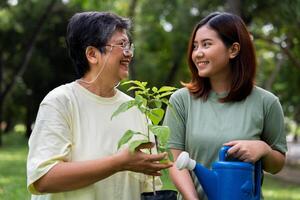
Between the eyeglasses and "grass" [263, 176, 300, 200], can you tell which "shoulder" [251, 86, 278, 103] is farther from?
"grass" [263, 176, 300, 200]

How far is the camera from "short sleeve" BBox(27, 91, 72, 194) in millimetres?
2290

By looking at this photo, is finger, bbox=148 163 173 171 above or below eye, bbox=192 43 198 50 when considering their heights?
below

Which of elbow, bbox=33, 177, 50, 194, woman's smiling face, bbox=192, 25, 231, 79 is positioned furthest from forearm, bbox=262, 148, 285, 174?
elbow, bbox=33, 177, 50, 194

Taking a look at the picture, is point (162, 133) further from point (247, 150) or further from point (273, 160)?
point (273, 160)

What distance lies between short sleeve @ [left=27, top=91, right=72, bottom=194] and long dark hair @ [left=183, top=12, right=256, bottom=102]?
709 mm

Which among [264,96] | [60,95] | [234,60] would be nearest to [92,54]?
[60,95]

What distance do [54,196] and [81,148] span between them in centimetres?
23

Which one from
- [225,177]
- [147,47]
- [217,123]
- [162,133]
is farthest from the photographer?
[147,47]

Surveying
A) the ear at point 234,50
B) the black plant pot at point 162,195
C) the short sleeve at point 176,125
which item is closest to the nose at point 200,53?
the ear at point 234,50

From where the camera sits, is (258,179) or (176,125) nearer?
(258,179)

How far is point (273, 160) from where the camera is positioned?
269 centimetres

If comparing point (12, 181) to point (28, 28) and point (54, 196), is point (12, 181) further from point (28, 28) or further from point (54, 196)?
point (28, 28)

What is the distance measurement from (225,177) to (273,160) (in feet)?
1.23

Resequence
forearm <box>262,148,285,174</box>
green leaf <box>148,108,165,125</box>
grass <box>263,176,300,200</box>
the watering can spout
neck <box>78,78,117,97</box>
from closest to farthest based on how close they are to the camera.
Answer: green leaf <box>148,108,165,125</box>, the watering can spout, neck <box>78,78,117,97</box>, forearm <box>262,148,285,174</box>, grass <box>263,176,300,200</box>
